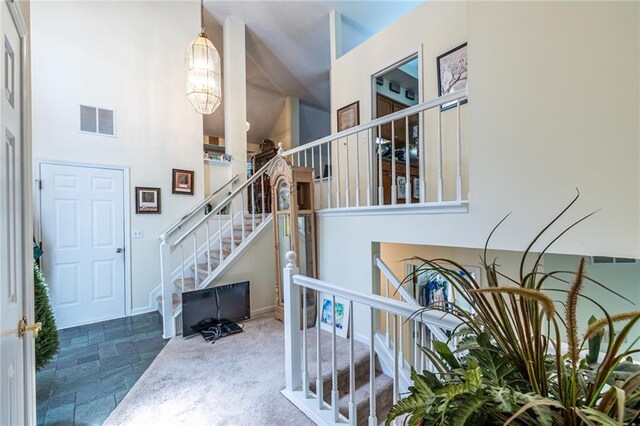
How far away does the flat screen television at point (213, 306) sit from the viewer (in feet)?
9.92

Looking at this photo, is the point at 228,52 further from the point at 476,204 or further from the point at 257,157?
the point at 476,204

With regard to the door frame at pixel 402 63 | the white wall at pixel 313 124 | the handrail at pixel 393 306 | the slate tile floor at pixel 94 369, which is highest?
the white wall at pixel 313 124

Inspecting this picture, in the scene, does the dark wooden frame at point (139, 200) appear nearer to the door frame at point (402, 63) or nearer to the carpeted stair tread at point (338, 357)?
the carpeted stair tread at point (338, 357)

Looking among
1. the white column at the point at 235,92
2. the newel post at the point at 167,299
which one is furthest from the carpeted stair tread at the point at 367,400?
the white column at the point at 235,92

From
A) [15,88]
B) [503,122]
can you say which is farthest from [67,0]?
[503,122]

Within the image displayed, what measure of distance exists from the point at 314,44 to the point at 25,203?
16.6ft

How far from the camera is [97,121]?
374cm

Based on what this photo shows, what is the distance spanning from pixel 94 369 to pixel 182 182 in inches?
102

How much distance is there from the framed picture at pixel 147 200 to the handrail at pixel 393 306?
312 centimetres

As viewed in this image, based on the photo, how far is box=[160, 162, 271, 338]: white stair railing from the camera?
10.2ft

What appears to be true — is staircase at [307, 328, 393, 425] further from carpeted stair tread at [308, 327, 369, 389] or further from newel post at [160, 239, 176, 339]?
newel post at [160, 239, 176, 339]

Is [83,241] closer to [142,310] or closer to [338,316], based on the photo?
[142,310]

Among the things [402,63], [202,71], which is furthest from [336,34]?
[202,71]

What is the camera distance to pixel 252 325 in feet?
10.8
